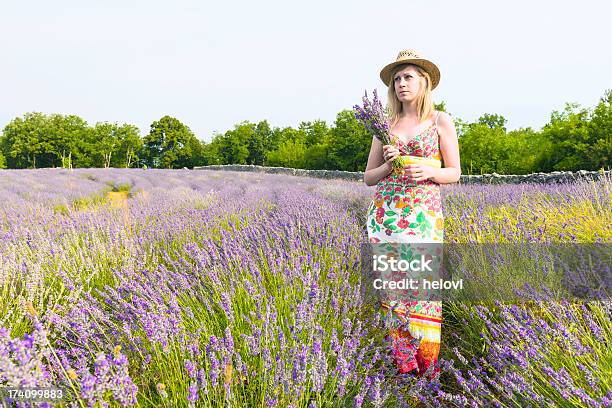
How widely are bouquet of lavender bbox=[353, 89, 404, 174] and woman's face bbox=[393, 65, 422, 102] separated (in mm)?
224

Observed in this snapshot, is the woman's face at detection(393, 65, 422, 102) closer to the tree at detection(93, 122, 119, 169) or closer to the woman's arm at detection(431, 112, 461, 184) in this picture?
the woman's arm at detection(431, 112, 461, 184)

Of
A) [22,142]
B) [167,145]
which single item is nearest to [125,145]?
[167,145]

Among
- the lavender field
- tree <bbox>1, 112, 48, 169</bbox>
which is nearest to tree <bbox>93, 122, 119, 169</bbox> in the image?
tree <bbox>1, 112, 48, 169</bbox>

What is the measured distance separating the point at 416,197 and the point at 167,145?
50.2 metres

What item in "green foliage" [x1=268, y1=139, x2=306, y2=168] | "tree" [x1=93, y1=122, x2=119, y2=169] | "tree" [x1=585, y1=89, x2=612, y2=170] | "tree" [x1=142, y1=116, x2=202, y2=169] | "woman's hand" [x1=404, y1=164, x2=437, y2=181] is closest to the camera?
"woman's hand" [x1=404, y1=164, x2=437, y2=181]

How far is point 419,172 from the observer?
1983 millimetres

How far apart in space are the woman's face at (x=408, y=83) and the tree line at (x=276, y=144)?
14.3 metres

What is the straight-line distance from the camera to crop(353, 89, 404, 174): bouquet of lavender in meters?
1.94

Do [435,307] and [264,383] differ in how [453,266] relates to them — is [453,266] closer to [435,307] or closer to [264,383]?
[435,307]

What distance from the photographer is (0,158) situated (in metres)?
44.2

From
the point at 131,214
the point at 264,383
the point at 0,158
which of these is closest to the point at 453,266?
the point at 264,383

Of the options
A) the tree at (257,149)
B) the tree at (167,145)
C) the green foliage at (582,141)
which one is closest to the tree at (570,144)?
the green foliage at (582,141)

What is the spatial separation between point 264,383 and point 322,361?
9.0 inches

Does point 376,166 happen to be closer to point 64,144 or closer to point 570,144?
point 570,144
